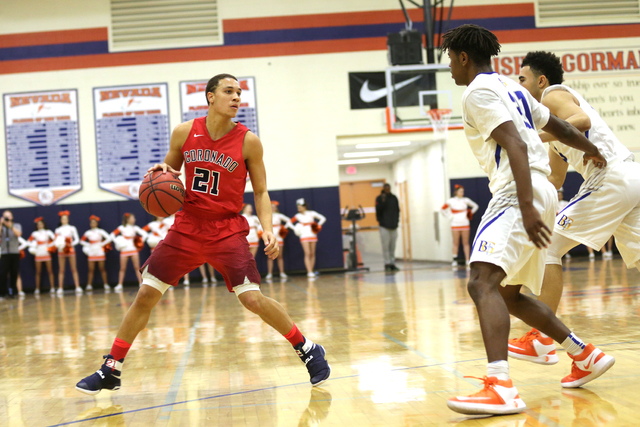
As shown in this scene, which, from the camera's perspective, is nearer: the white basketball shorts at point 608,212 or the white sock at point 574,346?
the white sock at point 574,346

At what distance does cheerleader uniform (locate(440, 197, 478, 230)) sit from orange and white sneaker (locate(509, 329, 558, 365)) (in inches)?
413

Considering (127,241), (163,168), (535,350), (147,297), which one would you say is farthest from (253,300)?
(127,241)

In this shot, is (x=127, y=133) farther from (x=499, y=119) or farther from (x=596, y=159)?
(x=499, y=119)

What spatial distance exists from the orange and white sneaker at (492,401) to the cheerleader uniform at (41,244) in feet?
41.3

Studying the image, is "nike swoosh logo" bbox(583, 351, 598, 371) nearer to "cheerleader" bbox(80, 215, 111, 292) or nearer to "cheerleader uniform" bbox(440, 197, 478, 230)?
"cheerleader uniform" bbox(440, 197, 478, 230)

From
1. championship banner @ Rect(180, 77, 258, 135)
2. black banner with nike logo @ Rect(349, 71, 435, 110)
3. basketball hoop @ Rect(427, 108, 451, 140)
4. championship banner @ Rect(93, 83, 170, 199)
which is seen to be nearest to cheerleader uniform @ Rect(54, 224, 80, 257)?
championship banner @ Rect(93, 83, 170, 199)

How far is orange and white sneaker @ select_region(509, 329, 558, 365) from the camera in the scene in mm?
3262

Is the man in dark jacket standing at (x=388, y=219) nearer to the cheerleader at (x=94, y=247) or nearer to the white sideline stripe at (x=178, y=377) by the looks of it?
the cheerleader at (x=94, y=247)

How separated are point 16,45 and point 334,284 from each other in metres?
9.42

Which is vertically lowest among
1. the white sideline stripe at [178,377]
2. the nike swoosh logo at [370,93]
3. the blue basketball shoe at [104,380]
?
the white sideline stripe at [178,377]

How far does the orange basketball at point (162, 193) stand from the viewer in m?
3.49

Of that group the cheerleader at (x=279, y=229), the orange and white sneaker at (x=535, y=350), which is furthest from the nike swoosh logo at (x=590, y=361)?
the cheerleader at (x=279, y=229)

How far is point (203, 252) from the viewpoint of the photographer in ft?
11.3

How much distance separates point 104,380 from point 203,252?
878mm
